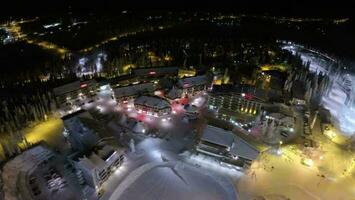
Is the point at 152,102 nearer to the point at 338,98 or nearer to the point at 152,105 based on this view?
the point at 152,105

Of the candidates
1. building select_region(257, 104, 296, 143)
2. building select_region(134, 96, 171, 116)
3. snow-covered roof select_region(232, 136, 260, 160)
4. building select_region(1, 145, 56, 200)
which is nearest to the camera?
building select_region(1, 145, 56, 200)

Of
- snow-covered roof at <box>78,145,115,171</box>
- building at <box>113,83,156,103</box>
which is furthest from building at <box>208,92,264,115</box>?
snow-covered roof at <box>78,145,115,171</box>

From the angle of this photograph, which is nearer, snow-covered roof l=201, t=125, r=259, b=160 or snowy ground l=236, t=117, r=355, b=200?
snowy ground l=236, t=117, r=355, b=200

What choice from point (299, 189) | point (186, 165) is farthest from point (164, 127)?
point (299, 189)

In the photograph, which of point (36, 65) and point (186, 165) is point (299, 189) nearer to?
point (186, 165)

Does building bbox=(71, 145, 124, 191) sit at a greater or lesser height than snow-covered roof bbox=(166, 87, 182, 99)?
lesser

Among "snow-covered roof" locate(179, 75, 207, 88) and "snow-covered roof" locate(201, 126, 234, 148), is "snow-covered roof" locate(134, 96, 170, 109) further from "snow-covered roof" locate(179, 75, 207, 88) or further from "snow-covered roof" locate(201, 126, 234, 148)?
"snow-covered roof" locate(201, 126, 234, 148)
